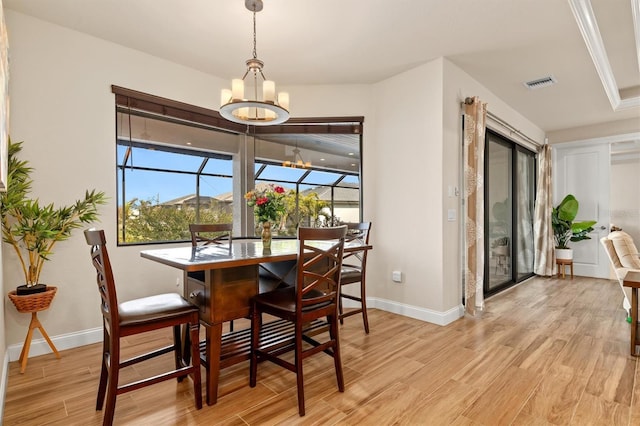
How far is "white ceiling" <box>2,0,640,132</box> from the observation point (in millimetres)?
2545

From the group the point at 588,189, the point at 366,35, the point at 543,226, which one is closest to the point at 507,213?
the point at 543,226

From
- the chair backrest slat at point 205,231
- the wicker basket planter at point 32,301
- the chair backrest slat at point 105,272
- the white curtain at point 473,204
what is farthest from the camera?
the white curtain at point 473,204

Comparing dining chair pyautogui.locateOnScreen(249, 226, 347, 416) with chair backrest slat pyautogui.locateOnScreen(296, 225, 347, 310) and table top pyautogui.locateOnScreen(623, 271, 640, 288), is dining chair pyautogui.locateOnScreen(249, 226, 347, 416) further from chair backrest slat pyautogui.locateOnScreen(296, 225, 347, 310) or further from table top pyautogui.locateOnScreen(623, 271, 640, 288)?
table top pyautogui.locateOnScreen(623, 271, 640, 288)

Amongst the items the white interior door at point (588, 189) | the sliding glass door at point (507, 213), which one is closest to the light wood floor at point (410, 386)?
the sliding glass door at point (507, 213)

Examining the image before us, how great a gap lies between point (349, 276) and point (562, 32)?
9.44 ft

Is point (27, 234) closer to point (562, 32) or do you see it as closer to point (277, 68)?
point (277, 68)

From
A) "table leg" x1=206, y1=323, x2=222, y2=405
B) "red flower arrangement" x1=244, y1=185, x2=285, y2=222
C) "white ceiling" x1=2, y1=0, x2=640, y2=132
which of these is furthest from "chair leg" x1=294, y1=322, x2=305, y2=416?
"white ceiling" x1=2, y1=0, x2=640, y2=132

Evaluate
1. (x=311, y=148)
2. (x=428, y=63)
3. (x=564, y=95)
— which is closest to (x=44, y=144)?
(x=311, y=148)

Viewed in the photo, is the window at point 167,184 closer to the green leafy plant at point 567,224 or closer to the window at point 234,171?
the window at point 234,171

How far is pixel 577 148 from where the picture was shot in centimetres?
609

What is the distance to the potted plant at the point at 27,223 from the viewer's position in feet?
7.78

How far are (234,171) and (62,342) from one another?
2419 millimetres

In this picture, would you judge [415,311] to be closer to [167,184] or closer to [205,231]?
[205,231]

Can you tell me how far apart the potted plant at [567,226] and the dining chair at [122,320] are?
6.45 metres
